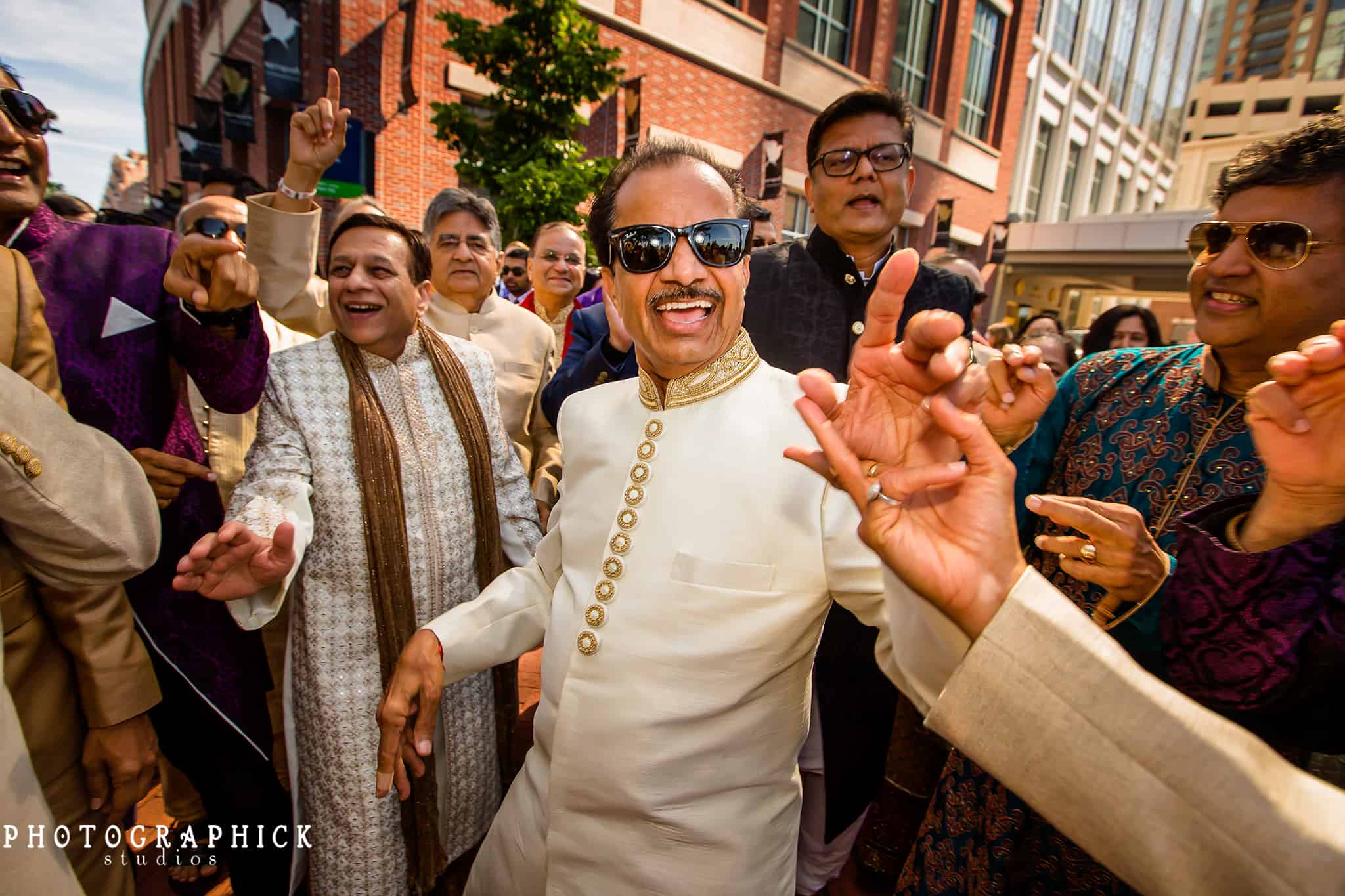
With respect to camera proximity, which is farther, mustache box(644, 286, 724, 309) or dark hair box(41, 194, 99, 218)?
dark hair box(41, 194, 99, 218)

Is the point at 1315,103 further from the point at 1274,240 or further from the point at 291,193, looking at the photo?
the point at 291,193

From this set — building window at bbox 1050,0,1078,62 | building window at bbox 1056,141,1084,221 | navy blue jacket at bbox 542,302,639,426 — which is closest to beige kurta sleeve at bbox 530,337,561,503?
navy blue jacket at bbox 542,302,639,426

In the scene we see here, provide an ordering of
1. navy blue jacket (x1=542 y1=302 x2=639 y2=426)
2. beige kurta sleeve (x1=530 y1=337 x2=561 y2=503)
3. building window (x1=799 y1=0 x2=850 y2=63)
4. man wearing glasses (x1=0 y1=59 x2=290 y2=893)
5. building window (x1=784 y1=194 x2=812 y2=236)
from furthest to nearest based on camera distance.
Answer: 1. building window (x1=784 y1=194 x2=812 y2=236)
2. building window (x1=799 y1=0 x2=850 y2=63)
3. beige kurta sleeve (x1=530 y1=337 x2=561 y2=503)
4. navy blue jacket (x1=542 y1=302 x2=639 y2=426)
5. man wearing glasses (x1=0 y1=59 x2=290 y2=893)

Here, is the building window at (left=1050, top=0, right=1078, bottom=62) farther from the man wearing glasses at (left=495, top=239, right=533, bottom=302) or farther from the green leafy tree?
the man wearing glasses at (left=495, top=239, right=533, bottom=302)

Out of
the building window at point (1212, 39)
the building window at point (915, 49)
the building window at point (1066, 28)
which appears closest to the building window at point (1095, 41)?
the building window at point (1066, 28)

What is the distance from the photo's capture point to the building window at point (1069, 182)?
80.4ft

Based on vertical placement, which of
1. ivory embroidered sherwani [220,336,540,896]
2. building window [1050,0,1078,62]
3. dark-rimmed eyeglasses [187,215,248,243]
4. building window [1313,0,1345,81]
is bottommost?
ivory embroidered sherwani [220,336,540,896]

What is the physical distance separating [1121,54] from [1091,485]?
117ft

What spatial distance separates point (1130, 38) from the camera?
27.4 m

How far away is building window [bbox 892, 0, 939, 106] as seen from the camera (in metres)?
15.2

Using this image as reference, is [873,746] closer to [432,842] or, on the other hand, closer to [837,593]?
[837,593]

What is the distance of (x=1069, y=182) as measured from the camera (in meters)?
25.2

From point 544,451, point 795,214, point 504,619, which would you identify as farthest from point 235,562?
point 795,214

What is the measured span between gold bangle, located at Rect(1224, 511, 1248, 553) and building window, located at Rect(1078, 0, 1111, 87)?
96.1 feet
